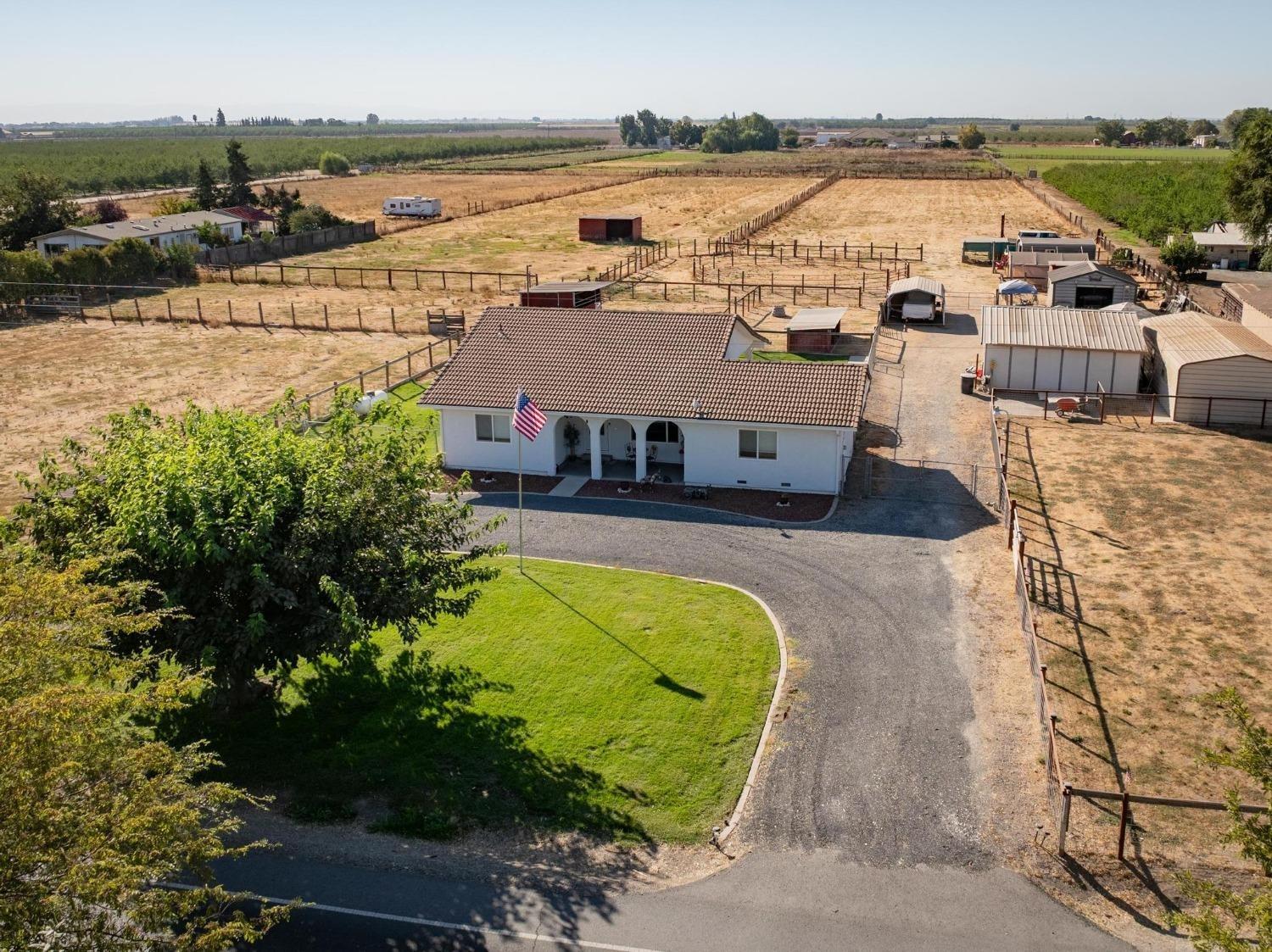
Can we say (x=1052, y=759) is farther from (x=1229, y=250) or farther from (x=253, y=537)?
(x=1229, y=250)

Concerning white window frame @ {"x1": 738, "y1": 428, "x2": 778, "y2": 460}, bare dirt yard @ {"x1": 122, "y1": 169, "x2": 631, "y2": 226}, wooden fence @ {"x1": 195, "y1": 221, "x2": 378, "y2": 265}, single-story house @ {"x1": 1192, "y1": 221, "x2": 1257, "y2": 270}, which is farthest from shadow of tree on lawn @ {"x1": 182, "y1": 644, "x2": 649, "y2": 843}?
bare dirt yard @ {"x1": 122, "y1": 169, "x2": 631, "y2": 226}

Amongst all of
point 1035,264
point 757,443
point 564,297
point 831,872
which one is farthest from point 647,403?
point 1035,264

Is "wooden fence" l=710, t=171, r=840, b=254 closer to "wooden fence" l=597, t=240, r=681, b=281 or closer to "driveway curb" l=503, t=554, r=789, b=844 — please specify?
"wooden fence" l=597, t=240, r=681, b=281

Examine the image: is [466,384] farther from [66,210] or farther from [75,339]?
[66,210]

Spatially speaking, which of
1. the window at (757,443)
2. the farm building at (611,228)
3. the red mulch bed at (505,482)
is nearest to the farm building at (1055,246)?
the farm building at (611,228)

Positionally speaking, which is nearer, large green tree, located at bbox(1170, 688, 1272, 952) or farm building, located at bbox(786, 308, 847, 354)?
large green tree, located at bbox(1170, 688, 1272, 952)

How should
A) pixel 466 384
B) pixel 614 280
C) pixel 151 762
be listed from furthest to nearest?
1. pixel 614 280
2. pixel 466 384
3. pixel 151 762

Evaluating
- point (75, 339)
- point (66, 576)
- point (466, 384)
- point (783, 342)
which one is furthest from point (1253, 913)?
point (75, 339)
